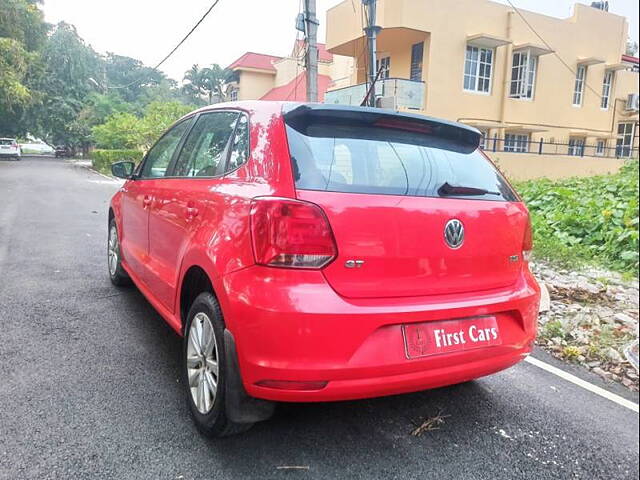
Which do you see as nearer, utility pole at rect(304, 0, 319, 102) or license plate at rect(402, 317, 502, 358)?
license plate at rect(402, 317, 502, 358)

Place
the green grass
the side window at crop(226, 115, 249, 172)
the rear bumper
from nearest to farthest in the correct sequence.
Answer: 1. the rear bumper
2. the side window at crop(226, 115, 249, 172)
3. the green grass

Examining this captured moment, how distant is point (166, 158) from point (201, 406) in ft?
6.61

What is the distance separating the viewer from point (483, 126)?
762 inches

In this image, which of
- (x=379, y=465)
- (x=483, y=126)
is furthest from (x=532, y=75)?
(x=379, y=465)

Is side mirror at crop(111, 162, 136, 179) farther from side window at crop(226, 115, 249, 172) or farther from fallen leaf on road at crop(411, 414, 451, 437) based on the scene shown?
fallen leaf on road at crop(411, 414, 451, 437)

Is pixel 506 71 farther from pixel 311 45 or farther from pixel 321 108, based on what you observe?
pixel 321 108

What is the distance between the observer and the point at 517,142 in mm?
20938

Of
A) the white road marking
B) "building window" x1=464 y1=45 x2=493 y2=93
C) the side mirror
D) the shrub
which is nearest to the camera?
the white road marking

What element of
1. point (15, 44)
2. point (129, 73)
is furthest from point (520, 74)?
point (129, 73)

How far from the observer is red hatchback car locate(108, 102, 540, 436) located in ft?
6.92

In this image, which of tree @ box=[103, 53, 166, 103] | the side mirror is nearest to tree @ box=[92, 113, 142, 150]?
the side mirror

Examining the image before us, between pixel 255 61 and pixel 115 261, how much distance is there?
27.1 metres

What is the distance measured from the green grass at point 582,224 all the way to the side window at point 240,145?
360cm

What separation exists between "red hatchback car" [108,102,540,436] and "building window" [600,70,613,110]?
2456 cm
